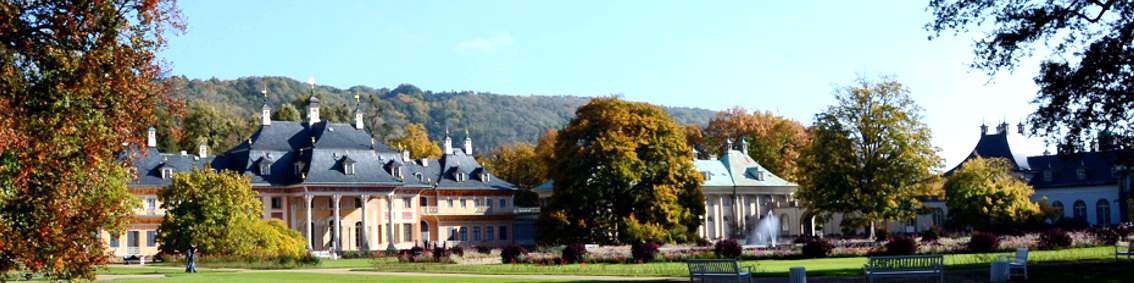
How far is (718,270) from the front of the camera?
81.5 feet

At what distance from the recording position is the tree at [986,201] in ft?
226

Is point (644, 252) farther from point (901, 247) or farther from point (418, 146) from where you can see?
point (418, 146)

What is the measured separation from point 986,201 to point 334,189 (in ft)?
128

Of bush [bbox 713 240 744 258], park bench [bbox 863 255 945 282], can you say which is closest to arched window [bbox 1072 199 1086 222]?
bush [bbox 713 240 744 258]

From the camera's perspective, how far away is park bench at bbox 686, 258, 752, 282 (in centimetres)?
2447

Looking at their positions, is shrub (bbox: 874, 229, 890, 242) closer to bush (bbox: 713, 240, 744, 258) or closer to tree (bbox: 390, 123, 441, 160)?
bush (bbox: 713, 240, 744, 258)

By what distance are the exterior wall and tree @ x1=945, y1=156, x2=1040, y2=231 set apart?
14.4m

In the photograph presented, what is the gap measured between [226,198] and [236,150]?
72.4 feet

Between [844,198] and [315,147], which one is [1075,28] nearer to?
[844,198]

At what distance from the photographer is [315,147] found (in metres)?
77.7

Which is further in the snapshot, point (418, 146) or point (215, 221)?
point (418, 146)

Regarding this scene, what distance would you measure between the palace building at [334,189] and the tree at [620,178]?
18.0m

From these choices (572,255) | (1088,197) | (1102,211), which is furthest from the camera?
(1088,197)

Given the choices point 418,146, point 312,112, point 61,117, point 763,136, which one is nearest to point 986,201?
point 763,136
